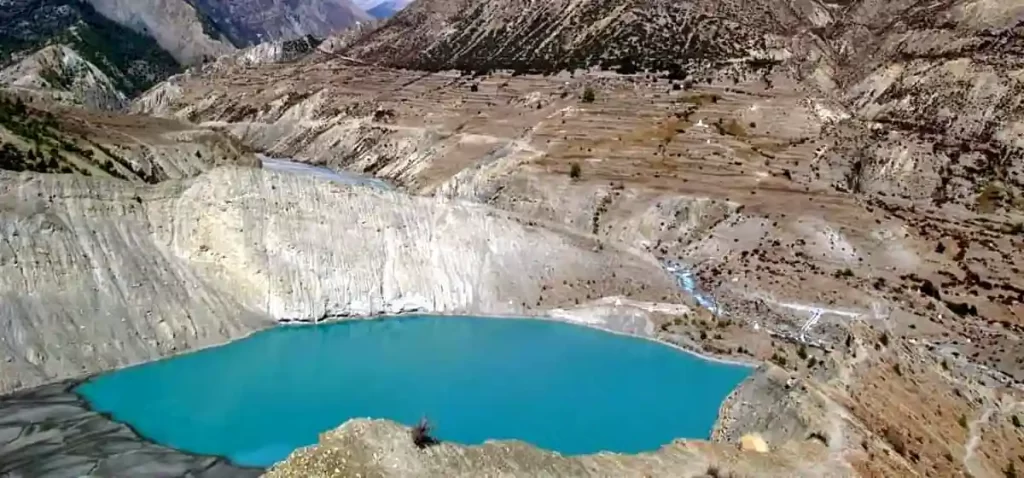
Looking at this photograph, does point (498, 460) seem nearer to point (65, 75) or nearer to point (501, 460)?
point (501, 460)

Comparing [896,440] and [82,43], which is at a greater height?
[82,43]

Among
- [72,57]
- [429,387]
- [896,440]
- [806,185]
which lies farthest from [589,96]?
[72,57]

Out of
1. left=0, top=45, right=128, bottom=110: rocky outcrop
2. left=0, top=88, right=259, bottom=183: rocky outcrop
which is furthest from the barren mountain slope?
left=0, top=45, right=128, bottom=110: rocky outcrop

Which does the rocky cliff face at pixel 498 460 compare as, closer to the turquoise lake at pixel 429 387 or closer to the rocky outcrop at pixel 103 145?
the turquoise lake at pixel 429 387

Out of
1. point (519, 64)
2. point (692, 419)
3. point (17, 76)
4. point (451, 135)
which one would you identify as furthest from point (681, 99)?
point (17, 76)

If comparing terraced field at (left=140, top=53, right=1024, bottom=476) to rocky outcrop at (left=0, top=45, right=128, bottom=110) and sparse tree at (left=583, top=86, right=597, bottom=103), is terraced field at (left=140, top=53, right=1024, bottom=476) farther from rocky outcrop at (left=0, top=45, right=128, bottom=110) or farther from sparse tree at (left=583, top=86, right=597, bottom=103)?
rocky outcrop at (left=0, top=45, right=128, bottom=110)

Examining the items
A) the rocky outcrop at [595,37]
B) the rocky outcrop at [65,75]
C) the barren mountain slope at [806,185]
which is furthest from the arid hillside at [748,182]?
the rocky outcrop at [65,75]

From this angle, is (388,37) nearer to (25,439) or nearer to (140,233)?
(140,233)
